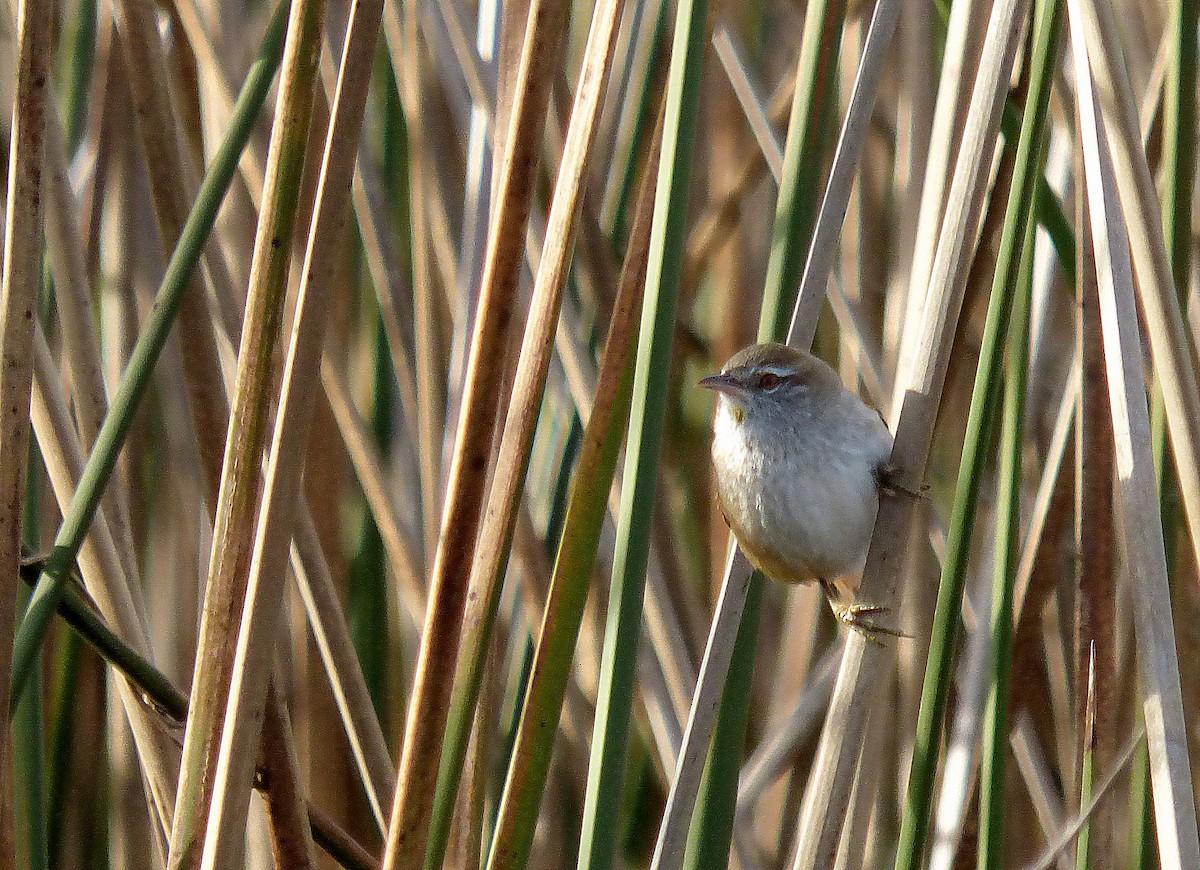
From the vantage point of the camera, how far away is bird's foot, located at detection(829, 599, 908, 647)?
3.96 ft

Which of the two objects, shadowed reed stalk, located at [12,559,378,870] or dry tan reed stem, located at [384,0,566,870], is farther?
shadowed reed stalk, located at [12,559,378,870]

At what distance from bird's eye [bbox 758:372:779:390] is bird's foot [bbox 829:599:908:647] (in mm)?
330

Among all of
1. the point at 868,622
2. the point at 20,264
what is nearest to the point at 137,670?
the point at 20,264

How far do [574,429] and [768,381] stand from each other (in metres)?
0.36

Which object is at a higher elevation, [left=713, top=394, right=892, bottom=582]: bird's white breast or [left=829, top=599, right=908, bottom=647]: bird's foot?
[left=713, top=394, right=892, bottom=582]: bird's white breast

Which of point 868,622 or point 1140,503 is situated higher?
point 1140,503

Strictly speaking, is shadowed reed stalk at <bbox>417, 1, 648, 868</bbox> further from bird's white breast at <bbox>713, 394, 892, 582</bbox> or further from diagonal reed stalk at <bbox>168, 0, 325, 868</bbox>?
bird's white breast at <bbox>713, 394, 892, 582</bbox>

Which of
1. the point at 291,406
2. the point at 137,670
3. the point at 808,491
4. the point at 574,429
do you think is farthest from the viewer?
the point at 574,429

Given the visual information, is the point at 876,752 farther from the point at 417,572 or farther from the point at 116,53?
the point at 116,53

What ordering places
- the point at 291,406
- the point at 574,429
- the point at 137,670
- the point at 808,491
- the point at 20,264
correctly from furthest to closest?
the point at 574,429, the point at 808,491, the point at 137,670, the point at 20,264, the point at 291,406

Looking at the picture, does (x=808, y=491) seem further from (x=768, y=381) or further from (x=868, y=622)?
(x=868, y=622)

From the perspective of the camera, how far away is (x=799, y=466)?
1.54 m

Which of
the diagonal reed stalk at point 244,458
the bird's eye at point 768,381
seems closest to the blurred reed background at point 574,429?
the diagonal reed stalk at point 244,458

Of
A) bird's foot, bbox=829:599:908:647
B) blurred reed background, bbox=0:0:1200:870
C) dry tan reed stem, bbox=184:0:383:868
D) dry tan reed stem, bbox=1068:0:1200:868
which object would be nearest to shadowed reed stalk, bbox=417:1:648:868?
blurred reed background, bbox=0:0:1200:870
